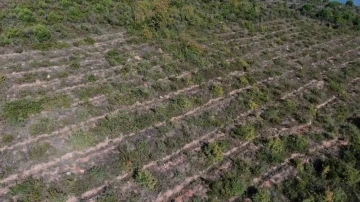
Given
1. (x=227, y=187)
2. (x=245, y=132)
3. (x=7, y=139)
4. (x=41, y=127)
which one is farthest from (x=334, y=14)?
(x=7, y=139)

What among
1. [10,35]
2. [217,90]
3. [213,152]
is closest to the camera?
A: [213,152]

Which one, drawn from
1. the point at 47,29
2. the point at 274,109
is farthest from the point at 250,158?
the point at 47,29

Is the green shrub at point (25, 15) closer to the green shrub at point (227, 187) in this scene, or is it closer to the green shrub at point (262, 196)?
the green shrub at point (227, 187)

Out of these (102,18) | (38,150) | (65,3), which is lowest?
(38,150)

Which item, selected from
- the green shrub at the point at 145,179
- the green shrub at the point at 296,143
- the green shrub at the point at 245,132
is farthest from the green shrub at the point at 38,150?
the green shrub at the point at 296,143

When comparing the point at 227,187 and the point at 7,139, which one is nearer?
the point at 227,187

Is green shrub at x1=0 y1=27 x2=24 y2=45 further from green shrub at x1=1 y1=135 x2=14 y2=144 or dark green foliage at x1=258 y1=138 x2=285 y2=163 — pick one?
dark green foliage at x1=258 y1=138 x2=285 y2=163

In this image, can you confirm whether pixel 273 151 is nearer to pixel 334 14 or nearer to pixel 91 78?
pixel 91 78
